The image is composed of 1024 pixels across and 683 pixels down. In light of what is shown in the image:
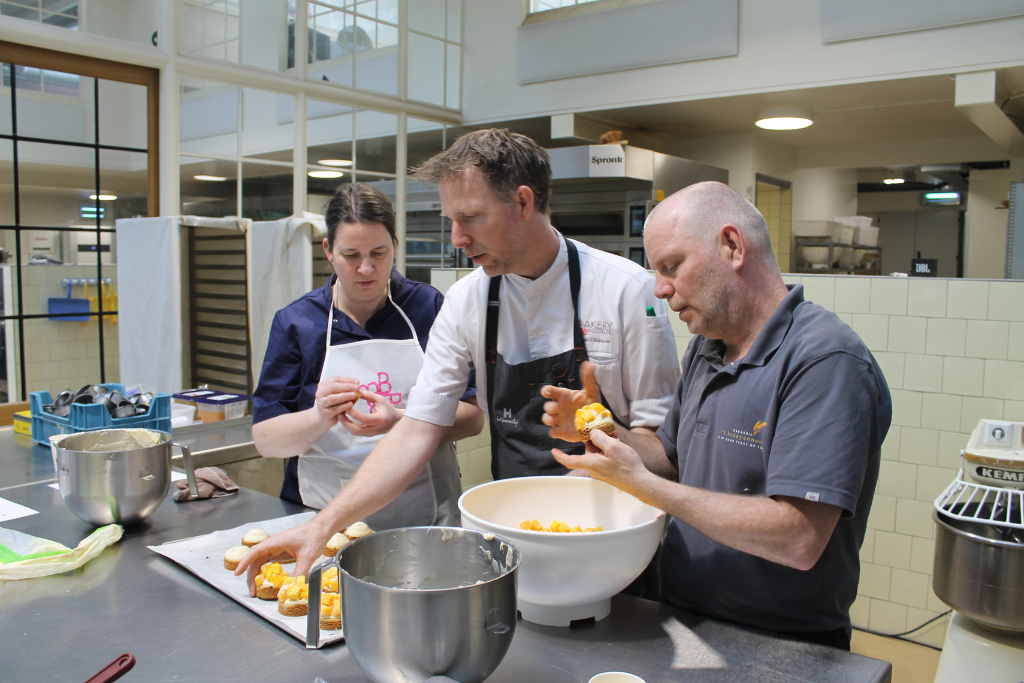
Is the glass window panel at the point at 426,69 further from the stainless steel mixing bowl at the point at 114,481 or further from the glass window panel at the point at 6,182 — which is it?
the stainless steel mixing bowl at the point at 114,481

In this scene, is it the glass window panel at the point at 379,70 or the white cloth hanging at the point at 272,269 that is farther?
A: the glass window panel at the point at 379,70

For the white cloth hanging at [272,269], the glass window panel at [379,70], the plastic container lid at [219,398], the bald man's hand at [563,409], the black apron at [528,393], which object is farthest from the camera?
the glass window panel at [379,70]

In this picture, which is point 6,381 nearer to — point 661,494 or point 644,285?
point 644,285

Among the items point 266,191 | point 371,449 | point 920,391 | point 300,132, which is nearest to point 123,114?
point 266,191

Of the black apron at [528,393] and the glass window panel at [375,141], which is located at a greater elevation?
the glass window panel at [375,141]

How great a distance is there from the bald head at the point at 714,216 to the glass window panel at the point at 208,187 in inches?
144

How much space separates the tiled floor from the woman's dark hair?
253cm

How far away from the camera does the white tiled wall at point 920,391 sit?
293 centimetres

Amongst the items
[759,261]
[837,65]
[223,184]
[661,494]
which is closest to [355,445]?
[661,494]

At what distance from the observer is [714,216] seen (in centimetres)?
127

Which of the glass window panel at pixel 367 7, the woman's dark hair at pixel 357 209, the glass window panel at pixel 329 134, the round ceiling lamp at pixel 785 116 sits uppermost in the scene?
the glass window panel at pixel 367 7

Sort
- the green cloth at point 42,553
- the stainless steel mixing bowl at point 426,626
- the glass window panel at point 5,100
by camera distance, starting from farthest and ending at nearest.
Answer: the glass window panel at point 5,100, the green cloth at point 42,553, the stainless steel mixing bowl at point 426,626

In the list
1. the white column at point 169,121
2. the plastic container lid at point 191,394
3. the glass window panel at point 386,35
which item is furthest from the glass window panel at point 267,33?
the plastic container lid at point 191,394

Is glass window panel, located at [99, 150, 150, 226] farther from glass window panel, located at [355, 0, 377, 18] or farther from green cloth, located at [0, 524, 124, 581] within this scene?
green cloth, located at [0, 524, 124, 581]
